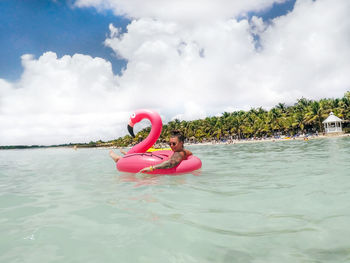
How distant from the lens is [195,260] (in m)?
2.08

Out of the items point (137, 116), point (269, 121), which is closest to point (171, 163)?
point (137, 116)

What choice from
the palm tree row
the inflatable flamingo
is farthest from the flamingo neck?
the palm tree row

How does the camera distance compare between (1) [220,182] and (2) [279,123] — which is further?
(2) [279,123]

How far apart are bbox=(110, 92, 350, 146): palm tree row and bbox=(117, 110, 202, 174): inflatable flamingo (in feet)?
166

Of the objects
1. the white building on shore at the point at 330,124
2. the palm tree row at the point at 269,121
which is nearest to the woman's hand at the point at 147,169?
the white building on shore at the point at 330,124

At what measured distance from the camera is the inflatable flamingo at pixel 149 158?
6930mm

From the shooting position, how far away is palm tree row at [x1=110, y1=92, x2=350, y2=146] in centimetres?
5097

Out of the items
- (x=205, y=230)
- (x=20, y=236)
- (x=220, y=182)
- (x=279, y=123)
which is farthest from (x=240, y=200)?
(x=279, y=123)

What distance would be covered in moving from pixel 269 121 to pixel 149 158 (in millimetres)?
55861

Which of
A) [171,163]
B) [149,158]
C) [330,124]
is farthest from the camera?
[330,124]

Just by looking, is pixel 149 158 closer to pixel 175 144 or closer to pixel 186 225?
pixel 175 144

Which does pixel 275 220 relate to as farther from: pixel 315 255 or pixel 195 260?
pixel 195 260

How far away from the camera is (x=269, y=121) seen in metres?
58.1

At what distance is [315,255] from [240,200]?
70.2 inches
